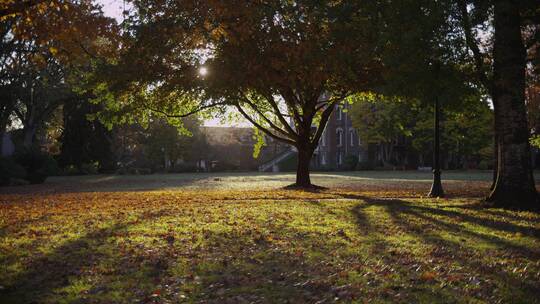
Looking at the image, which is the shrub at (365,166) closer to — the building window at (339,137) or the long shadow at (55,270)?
the building window at (339,137)

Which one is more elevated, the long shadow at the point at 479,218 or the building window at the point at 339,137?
the building window at the point at 339,137

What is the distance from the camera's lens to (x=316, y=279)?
6.04 metres

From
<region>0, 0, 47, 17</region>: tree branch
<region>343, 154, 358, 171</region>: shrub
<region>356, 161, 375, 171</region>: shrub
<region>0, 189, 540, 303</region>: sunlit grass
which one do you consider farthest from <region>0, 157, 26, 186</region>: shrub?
<region>356, 161, 375, 171</region>: shrub

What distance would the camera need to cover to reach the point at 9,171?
1238 inches

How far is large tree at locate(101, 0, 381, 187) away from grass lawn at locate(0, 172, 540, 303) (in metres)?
5.03

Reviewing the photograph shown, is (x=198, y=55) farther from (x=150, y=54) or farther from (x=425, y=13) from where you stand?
(x=425, y=13)

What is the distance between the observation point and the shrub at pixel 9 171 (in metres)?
30.9

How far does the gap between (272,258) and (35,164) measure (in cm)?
3168

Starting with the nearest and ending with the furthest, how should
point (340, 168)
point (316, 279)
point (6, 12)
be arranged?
point (316, 279)
point (6, 12)
point (340, 168)

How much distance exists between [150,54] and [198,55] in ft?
12.1

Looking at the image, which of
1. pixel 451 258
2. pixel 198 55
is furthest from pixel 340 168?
pixel 451 258

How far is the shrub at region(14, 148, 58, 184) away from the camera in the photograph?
34.0 metres

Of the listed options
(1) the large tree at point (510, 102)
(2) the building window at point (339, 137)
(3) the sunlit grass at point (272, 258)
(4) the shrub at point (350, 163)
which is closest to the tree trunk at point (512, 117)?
(1) the large tree at point (510, 102)

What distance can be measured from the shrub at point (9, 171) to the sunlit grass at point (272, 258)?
71.9ft
